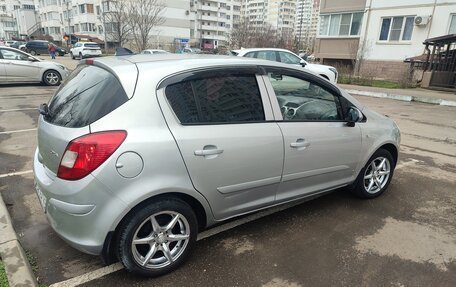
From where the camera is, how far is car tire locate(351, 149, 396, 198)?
4.12 meters

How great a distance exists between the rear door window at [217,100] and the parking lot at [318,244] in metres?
1.22

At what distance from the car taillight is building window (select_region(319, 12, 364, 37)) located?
88.3ft

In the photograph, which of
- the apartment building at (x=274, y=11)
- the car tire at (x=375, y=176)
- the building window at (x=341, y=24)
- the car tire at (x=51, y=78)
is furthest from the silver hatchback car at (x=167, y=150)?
the apartment building at (x=274, y=11)

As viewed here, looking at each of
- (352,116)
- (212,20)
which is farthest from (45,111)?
(212,20)

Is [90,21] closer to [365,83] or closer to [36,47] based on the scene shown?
[36,47]

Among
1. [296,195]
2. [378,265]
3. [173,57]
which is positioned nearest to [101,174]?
[173,57]

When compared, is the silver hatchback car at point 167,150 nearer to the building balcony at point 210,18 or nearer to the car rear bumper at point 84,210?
the car rear bumper at point 84,210

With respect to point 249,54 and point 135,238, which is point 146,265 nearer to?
point 135,238

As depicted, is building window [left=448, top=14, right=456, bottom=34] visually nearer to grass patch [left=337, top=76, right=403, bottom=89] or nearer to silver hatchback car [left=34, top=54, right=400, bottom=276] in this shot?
grass patch [left=337, top=76, right=403, bottom=89]

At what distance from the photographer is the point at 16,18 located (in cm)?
9325

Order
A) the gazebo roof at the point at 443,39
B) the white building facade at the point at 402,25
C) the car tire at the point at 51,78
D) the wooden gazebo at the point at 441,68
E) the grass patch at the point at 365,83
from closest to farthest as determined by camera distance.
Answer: the car tire at the point at 51,78 → the gazebo roof at the point at 443,39 → the wooden gazebo at the point at 441,68 → the grass patch at the point at 365,83 → the white building facade at the point at 402,25

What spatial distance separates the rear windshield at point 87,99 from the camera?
2525 millimetres

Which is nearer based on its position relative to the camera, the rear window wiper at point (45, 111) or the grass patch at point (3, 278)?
the grass patch at point (3, 278)

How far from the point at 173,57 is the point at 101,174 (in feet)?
4.27
